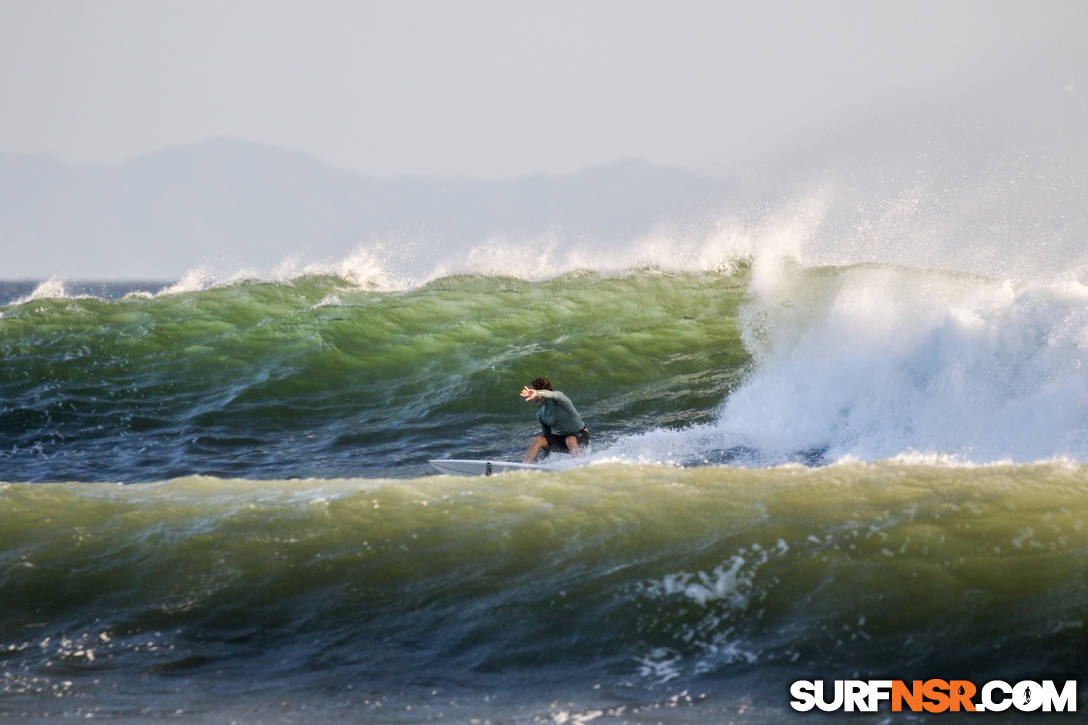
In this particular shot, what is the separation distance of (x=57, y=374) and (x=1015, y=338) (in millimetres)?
14963

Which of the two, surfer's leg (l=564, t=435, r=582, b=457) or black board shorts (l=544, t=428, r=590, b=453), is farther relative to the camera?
black board shorts (l=544, t=428, r=590, b=453)

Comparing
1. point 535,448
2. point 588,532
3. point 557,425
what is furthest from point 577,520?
point 557,425

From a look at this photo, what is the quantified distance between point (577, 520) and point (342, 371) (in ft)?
→ 35.0

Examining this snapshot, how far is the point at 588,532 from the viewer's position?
8195mm

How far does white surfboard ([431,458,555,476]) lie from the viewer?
38.0 ft

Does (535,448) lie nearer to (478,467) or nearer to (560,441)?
(560,441)

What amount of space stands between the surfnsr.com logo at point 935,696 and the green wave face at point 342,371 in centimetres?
773

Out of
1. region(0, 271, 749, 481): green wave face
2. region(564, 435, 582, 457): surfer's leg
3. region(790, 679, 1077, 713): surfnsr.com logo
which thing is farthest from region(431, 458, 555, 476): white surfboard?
region(790, 679, 1077, 713): surfnsr.com logo

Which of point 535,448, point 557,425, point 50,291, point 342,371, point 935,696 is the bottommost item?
point 935,696

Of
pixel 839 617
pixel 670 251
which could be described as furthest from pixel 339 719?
pixel 670 251

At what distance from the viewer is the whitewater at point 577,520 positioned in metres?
6.34

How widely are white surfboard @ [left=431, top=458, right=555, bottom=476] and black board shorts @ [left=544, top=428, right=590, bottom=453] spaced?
3.63 ft

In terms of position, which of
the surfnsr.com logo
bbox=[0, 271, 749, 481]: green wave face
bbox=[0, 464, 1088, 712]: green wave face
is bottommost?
the surfnsr.com logo

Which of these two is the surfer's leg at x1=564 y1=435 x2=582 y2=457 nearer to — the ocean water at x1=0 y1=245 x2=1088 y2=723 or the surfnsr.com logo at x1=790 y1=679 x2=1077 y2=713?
the ocean water at x1=0 y1=245 x2=1088 y2=723
